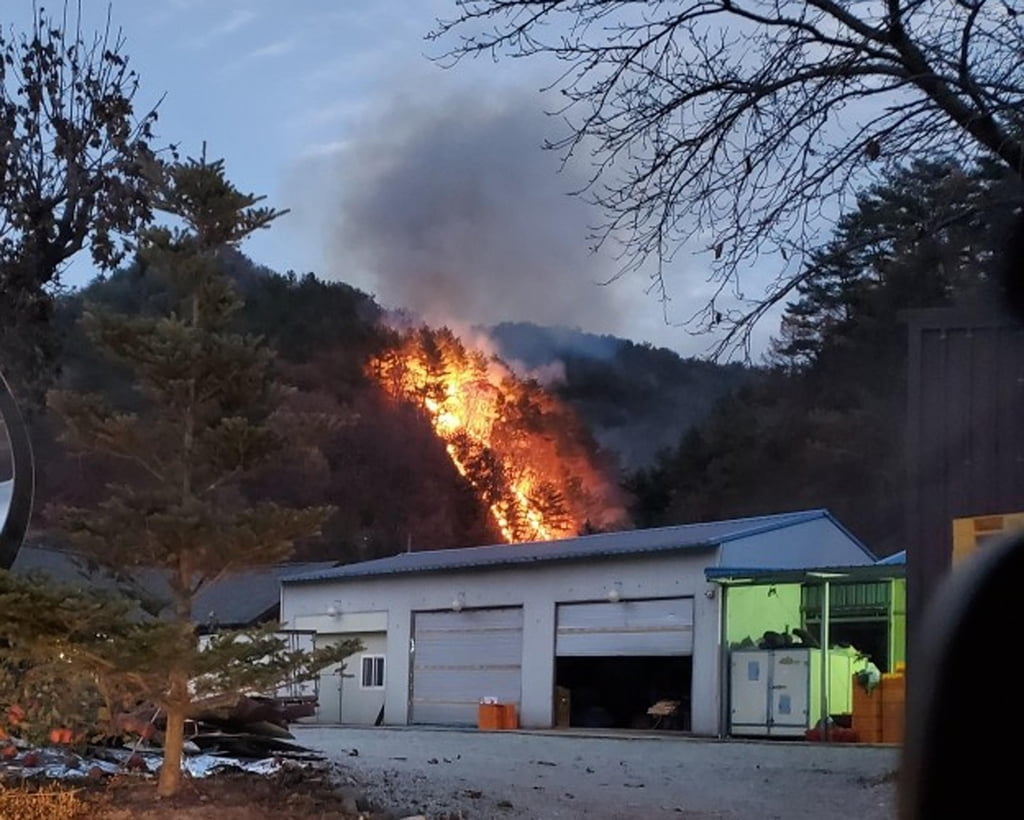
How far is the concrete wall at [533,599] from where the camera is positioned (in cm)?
2252

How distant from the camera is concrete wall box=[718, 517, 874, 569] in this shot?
75.2 ft

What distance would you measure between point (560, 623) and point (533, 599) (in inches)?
32.2

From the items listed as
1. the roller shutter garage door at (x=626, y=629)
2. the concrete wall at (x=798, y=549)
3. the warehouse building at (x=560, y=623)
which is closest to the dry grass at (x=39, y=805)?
the warehouse building at (x=560, y=623)

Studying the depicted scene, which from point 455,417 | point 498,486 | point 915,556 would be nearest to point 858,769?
point 915,556

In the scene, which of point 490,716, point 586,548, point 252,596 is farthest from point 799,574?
point 252,596

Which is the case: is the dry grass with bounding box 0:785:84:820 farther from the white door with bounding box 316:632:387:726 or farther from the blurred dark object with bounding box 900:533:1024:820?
the white door with bounding box 316:632:387:726

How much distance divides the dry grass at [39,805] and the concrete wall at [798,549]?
16.7 metres

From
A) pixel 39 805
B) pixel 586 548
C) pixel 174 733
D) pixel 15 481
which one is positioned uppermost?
pixel 586 548

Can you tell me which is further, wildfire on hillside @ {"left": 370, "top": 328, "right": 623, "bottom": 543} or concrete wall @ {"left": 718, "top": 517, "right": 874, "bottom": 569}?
wildfire on hillside @ {"left": 370, "top": 328, "right": 623, "bottom": 543}

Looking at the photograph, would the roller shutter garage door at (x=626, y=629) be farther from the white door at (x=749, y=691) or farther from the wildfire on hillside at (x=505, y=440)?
the wildfire on hillside at (x=505, y=440)

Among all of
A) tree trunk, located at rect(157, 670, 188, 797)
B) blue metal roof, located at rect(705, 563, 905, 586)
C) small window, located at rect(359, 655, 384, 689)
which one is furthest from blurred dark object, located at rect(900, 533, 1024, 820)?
small window, located at rect(359, 655, 384, 689)

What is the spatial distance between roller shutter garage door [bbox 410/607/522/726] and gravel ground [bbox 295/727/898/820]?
24.5 feet

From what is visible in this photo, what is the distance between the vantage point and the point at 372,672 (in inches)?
1139

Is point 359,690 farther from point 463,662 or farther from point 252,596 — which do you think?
point 252,596
